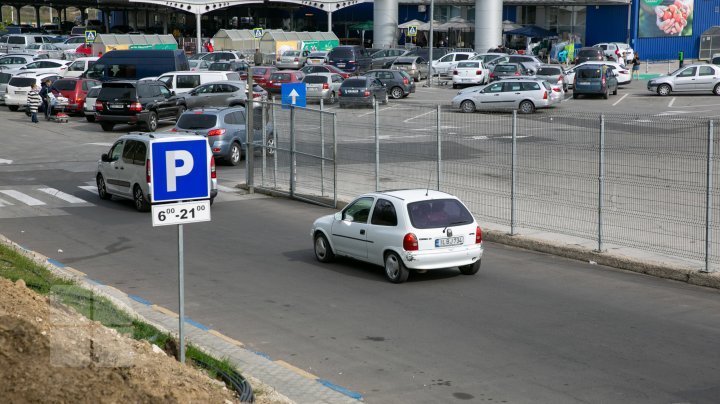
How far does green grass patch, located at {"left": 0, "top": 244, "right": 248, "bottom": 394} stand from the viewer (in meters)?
10.3

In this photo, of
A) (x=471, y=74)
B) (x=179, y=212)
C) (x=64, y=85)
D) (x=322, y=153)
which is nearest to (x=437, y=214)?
(x=179, y=212)

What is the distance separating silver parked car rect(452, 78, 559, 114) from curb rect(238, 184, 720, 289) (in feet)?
73.1

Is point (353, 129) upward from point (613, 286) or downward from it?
upward

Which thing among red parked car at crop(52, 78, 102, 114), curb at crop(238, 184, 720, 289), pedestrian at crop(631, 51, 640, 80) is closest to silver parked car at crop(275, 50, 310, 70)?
pedestrian at crop(631, 51, 640, 80)

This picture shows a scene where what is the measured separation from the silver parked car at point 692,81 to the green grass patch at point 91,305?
3928cm

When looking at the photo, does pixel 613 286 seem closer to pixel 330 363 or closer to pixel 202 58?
pixel 330 363

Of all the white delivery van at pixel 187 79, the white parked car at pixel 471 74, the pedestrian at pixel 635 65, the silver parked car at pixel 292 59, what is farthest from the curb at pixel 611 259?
the silver parked car at pixel 292 59

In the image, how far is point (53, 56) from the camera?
229 ft

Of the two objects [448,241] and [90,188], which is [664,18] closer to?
[90,188]

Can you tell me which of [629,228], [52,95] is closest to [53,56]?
[52,95]

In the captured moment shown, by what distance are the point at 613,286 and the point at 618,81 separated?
133 feet

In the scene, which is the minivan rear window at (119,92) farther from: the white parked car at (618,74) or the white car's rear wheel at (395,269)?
the white car's rear wheel at (395,269)

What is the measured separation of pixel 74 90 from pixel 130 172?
22354 mm

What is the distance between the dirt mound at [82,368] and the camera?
801 cm
